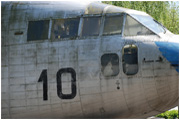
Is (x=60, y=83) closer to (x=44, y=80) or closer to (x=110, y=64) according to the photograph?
(x=44, y=80)

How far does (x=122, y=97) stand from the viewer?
35.5ft

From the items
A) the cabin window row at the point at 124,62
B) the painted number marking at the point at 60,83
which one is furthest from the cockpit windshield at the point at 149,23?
the painted number marking at the point at 60,83

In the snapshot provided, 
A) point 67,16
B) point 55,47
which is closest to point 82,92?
point 55,47

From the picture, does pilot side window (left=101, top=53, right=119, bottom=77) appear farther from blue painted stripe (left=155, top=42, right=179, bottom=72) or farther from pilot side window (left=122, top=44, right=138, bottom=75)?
blue painted stripe (left=155, top=42, right=179, bottom=72)

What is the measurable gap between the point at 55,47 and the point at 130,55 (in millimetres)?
2435

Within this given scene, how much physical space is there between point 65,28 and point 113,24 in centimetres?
158

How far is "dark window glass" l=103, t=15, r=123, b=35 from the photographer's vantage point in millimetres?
11273

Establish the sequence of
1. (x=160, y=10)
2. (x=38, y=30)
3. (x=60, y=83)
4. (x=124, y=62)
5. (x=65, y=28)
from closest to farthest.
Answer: (x=124, y=62) < (x=60, y=83) < (x=65, y=28) < (x=38, y=30) < (x=160, y=10)

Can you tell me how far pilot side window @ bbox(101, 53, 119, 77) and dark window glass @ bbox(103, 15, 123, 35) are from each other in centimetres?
84

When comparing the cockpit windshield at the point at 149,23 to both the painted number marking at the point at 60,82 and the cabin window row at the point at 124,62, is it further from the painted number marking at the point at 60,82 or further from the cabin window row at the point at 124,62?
the painted number marking at the point at 60,82

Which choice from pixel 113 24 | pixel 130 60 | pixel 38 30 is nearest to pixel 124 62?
pixel 130 60

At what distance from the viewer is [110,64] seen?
35.7ft

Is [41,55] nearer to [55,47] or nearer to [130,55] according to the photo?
[55,47]

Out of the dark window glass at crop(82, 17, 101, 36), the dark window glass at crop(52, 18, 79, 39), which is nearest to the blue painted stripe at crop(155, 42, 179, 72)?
the dark window glass at crop(82, 17, 101, 36)
